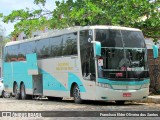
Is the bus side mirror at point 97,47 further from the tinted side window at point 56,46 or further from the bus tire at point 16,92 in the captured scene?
the bus tire at point 16,92

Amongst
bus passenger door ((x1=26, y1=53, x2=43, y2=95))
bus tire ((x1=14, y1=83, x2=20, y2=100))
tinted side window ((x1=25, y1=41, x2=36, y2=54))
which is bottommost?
bus tire ((x1=14, y1=83, x2=20, y2=100))

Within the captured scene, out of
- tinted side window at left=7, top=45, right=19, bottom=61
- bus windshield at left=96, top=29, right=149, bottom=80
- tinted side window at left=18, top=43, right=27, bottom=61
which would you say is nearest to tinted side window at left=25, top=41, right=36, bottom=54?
tinted side window at left=18, top=43, right=27, bottom=61

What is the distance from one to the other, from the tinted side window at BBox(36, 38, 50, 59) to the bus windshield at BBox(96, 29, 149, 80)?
491 centimetres

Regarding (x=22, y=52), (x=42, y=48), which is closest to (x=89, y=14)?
(x=42, y=48)

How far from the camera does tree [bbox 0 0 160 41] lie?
19344mm

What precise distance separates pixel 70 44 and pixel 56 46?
1583 millimetres

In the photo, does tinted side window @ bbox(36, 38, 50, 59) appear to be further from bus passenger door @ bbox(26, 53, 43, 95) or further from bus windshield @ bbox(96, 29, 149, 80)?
bus windshield @ bbox(96, 29, 149, 80)

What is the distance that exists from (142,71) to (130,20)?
8.86 ft

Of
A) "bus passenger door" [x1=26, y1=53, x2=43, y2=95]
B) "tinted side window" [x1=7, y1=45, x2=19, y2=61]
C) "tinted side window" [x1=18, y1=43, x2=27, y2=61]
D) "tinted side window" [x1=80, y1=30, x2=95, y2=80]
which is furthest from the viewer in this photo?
"tinted side window" [x1=7, y1=45, x2=19, y2=61]

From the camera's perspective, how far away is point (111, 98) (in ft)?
61.6

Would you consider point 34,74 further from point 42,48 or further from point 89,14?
point 89,14

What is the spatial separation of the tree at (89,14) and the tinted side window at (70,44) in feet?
1.93

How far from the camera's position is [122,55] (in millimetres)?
19062

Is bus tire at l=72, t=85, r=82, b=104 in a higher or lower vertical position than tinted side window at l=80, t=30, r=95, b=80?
lower
